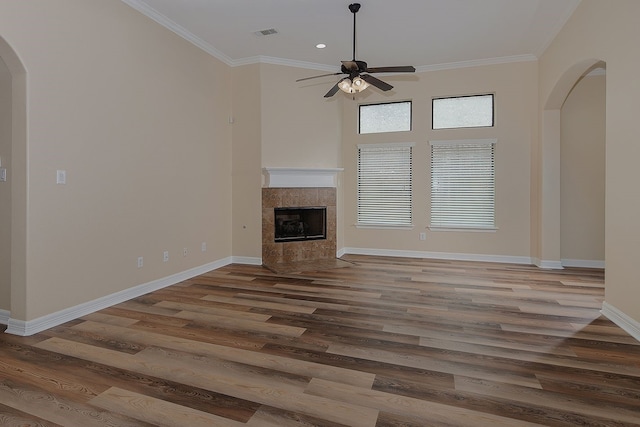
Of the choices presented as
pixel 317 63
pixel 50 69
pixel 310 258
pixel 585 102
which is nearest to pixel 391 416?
pixel 50 69

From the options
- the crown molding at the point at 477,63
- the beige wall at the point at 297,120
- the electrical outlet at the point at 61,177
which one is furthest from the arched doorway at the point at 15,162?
the crown molding at the point at 477,63

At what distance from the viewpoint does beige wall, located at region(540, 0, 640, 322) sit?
2.99 m

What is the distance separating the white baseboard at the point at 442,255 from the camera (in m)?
6.08

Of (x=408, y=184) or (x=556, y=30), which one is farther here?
(x=408, y=184)

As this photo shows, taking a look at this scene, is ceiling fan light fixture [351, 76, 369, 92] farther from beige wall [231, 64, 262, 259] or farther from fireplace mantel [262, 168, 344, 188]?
beige wall [231, 64, 262, 259]

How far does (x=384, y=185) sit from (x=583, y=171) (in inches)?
129

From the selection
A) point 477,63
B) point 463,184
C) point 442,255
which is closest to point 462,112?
point 477,63

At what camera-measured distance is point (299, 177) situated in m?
6.05

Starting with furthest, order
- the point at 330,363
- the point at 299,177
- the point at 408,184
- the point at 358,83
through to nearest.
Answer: the point at 408,184 < the point at 299,177 < the point at 358,83 < the point at 330,363

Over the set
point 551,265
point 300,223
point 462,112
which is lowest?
point 551,265

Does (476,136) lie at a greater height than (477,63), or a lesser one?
lesser

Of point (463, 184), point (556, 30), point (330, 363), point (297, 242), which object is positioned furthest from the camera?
point (463, 184)

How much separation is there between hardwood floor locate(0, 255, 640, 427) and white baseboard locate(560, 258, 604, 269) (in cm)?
184

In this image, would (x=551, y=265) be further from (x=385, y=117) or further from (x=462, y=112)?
(x=385, y=117)
